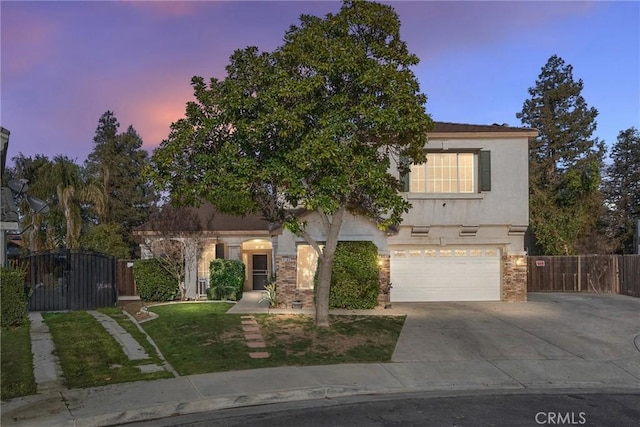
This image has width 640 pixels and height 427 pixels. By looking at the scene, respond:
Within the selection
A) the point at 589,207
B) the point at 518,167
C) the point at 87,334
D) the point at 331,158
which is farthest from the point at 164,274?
the point at 589,207

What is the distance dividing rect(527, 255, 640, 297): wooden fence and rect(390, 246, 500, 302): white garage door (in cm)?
626

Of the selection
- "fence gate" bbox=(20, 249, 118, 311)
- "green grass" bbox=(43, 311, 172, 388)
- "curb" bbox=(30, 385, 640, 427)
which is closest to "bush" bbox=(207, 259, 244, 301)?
"fence gate" bbox=(20, 249, 118, 311)

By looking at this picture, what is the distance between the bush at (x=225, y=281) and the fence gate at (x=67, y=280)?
144 inches

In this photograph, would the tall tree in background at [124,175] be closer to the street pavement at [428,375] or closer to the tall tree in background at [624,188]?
the street pavement at [428,375]

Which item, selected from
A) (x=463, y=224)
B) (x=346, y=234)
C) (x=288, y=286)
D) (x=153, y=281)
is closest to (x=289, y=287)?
(x=288, y=286)

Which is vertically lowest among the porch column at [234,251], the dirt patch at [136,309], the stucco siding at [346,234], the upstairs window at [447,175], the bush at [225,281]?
the dirt patch at [136,309]

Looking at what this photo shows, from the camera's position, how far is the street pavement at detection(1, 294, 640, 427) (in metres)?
7.54

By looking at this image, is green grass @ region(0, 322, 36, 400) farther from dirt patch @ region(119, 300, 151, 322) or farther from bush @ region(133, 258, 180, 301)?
bush @ region(133, 258, 180, 301)

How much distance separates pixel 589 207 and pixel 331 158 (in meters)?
A: 28.8

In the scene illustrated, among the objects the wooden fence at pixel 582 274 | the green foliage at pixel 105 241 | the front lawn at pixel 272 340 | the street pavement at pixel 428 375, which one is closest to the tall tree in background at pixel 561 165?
the wooden fence at pixel 582 274

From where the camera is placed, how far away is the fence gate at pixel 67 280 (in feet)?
55.4

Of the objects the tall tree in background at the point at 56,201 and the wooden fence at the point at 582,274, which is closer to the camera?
the wooden fence at the point at 582,274

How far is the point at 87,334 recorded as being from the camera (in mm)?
12641

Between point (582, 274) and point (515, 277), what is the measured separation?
715 cm
